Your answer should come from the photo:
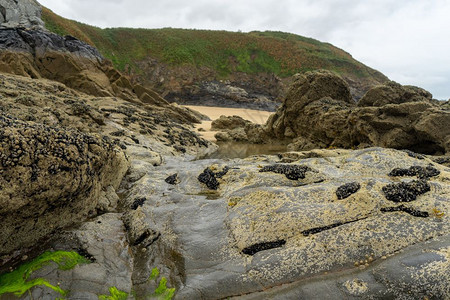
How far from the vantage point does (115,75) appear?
33750mm

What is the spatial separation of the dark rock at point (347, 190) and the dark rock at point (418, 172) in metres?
1.81

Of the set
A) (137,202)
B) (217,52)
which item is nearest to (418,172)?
(137,202)

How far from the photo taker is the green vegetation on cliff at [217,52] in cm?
6844

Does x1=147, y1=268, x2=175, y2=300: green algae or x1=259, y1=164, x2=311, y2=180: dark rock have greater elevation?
x1=259, y1=164, x2=311, y2=180: dark rock

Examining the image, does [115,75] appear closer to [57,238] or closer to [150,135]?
[150,135]

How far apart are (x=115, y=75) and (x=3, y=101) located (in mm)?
23082

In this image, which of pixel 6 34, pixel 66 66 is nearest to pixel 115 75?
pixel 66 66

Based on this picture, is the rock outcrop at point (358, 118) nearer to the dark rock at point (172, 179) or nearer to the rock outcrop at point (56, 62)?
the dark rock at point (172, 179)

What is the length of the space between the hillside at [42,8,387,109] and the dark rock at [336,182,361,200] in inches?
2086

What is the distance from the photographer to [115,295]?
169 inches

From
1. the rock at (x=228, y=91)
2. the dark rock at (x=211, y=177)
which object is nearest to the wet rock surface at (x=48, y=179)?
the dark rock at (x=211, y=177)

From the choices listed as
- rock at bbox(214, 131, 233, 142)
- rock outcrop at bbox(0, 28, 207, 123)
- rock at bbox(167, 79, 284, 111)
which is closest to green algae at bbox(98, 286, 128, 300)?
rock at bbox(214, 131, 233, 142)

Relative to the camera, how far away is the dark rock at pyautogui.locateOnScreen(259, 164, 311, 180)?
738 cm

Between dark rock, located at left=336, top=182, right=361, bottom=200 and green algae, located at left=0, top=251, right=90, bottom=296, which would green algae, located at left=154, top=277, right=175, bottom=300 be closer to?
green algae, located at left=0, top=251, right=90, bottom=296
